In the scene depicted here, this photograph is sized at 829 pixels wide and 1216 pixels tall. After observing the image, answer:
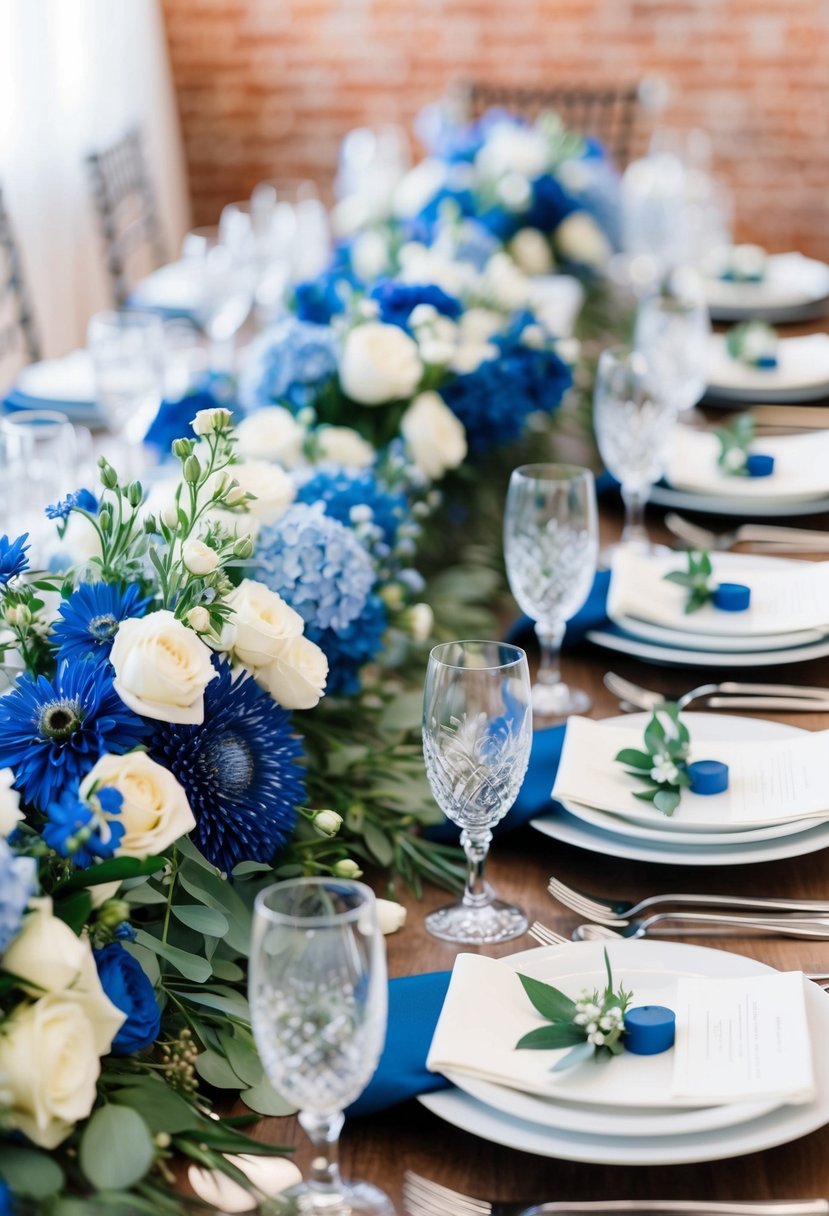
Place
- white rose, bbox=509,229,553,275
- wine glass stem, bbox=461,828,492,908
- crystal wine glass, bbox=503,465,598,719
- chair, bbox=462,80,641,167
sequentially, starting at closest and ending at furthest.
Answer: wine glass stem, bbox=461,828,492,908, crystal wine glass, bbox=503,465,598,719, white rose, bbox=509,229,553,275, chair, bbox=462,80,641,167

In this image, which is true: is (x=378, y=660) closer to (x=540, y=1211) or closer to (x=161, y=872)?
(x=161, y=872)

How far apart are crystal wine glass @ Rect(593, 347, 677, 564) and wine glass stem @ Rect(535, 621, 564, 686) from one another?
34cm

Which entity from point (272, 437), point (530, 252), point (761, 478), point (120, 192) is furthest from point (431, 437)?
point (120, 192)

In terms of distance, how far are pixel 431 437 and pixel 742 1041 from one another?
0.95 meters

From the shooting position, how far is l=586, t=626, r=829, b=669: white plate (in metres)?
1.32

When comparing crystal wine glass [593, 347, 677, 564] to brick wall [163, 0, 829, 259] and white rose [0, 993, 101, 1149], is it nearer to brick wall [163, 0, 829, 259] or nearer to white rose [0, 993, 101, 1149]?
white rose [0, 993, 101, 1149]

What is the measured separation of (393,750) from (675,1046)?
430 millimetres

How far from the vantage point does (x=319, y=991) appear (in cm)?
63

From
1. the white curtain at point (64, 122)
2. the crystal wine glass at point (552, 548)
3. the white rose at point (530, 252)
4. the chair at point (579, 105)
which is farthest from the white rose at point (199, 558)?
the chair at point (579, 105)

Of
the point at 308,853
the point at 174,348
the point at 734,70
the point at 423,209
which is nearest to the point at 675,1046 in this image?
the point at 308,853

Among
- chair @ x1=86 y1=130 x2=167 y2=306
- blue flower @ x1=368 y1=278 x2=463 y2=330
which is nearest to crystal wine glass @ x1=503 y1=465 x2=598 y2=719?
blue flower @ x1=368 y1=278 x2=463 y2=330

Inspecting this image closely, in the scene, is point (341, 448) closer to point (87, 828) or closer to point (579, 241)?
point (87, 828)

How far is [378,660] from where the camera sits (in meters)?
1.30

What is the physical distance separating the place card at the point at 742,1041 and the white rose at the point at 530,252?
2087 mm
